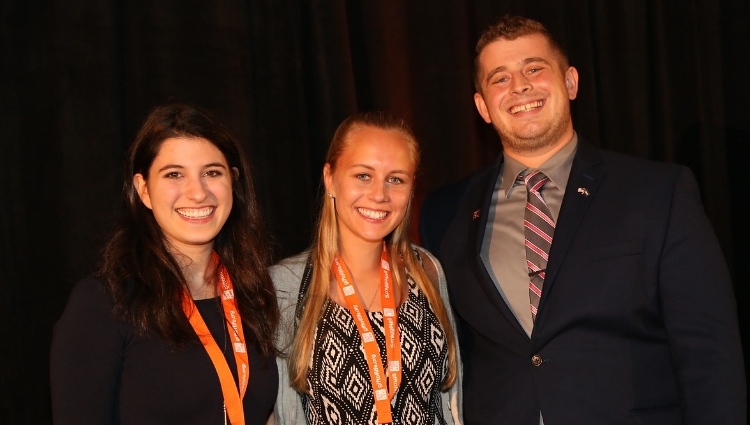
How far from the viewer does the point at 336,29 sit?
346 centimetres

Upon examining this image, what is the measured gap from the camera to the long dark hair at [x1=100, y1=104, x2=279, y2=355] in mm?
2229

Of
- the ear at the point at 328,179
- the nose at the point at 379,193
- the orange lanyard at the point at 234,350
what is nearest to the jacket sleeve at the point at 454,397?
the nose at the point at 379,193

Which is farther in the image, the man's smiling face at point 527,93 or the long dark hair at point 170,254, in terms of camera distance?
the man's smiling face at point 527,93

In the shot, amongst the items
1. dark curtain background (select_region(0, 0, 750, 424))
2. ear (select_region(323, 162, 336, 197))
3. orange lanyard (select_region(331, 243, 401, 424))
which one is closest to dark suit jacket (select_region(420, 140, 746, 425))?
orange lanyard (select_region(331, 243, 401, 424))

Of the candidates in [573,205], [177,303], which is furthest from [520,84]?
[177,303]

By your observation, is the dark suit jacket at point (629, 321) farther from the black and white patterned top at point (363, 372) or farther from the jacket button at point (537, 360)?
the black and white patterned top at point (363, 372)

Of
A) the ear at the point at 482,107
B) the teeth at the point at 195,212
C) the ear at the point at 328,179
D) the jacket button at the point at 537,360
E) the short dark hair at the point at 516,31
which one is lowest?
the jacket button at the point at 537,360

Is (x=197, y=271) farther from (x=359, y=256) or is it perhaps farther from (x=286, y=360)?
(x=359, y=256)

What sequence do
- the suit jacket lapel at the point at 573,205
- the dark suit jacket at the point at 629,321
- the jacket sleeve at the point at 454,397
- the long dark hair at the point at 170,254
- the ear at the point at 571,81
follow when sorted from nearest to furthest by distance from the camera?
the long dark hair at the point at 170,254, the dark suit jacket at the point at 629,321, the suit jacket lapel at the point at 573,205, the jacket sleeve at the point at 454,397, the ear at the point at 571,81

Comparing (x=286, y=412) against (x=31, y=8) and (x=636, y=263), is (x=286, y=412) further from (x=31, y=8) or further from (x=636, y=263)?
(x=31, y=8)

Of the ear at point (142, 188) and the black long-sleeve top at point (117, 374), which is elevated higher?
the ear at point (142, 188)

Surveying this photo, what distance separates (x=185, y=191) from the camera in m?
2.34

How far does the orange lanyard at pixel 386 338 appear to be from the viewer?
2.45 meters

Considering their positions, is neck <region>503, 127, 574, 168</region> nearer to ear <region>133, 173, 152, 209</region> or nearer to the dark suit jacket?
the dark suit jacket
